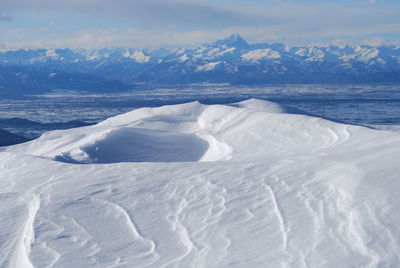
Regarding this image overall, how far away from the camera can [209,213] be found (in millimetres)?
10281

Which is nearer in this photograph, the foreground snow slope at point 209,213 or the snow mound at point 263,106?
the foreground snow slope at point 209,213

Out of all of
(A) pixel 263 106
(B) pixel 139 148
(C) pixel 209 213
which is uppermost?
(A) pixel 263 106

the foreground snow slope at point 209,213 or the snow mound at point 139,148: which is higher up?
the foreground snow slope at point 209,213

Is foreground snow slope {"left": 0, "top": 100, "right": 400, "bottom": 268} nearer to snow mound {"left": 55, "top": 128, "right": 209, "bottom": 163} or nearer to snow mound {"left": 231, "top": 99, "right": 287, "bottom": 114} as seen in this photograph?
snow mound {"left": 55, "top": 128, "right": 209, "bottom": 163}

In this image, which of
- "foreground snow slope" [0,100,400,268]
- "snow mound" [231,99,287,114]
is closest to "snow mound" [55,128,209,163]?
"foreground snow slope" [0,100,400,268]

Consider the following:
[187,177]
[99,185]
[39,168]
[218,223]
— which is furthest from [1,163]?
[218,223]

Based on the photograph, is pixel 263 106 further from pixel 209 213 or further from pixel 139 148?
pixel 209 213

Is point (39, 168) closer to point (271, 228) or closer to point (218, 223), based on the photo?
point (218, 223)

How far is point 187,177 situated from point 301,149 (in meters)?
7.24

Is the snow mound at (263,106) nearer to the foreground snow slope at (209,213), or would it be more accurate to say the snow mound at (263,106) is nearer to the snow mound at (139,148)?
the snow mound at (139,148)

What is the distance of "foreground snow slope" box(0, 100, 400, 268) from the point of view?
8.45 meters

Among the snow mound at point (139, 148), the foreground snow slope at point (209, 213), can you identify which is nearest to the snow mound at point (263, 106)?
the snow mound at point (139, 148)

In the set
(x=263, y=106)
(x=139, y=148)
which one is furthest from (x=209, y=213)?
(x=263, y=106)

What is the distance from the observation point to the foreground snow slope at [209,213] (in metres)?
8.45
